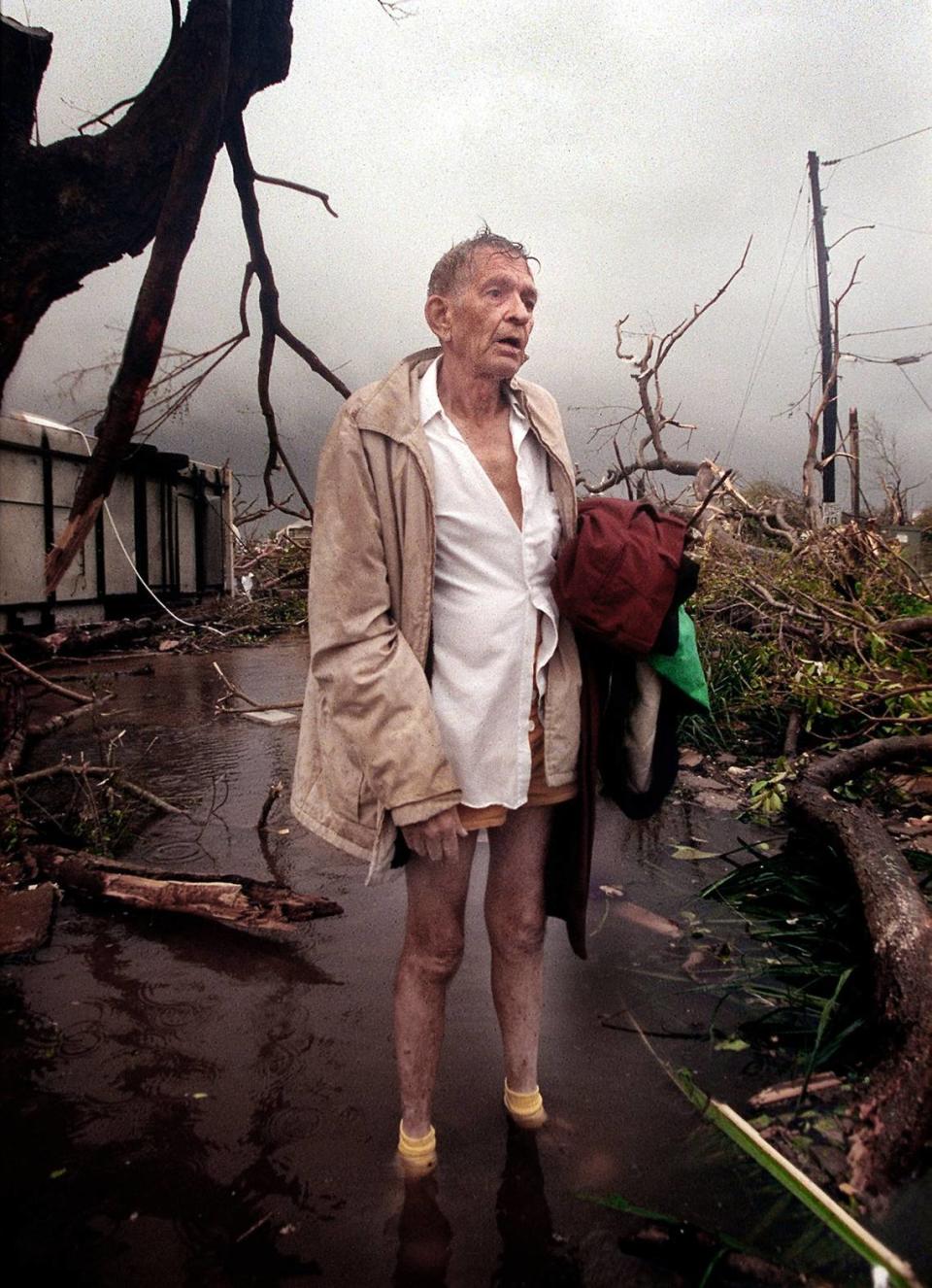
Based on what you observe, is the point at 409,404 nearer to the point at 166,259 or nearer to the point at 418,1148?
the point at 418,1148

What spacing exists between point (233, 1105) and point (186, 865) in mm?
1791

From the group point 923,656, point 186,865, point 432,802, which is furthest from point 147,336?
point 923,656

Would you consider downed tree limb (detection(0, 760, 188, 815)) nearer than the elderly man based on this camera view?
No

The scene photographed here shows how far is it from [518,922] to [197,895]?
1624 mm

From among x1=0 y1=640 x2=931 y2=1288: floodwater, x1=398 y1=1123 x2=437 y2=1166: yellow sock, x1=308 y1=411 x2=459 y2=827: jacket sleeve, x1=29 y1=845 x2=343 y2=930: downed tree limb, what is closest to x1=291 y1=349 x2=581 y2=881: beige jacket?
x1=308 y1=411 x2=459 y2=827: jacket sleeve

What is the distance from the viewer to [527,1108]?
7.14 feet

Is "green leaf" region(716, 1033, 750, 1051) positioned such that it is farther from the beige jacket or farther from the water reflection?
the beige jacket

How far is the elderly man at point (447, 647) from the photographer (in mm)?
1779

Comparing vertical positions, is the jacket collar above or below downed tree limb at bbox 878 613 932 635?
above

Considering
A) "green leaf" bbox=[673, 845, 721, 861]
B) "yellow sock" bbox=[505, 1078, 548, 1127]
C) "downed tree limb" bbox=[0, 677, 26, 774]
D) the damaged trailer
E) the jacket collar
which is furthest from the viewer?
the damaged trailer

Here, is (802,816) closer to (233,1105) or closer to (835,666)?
(835,666)

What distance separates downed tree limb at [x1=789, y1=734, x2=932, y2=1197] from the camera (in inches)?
76.6

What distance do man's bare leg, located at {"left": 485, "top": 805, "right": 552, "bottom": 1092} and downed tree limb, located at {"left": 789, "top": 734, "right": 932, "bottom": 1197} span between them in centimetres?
78

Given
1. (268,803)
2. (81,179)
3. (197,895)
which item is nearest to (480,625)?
(197,895)
